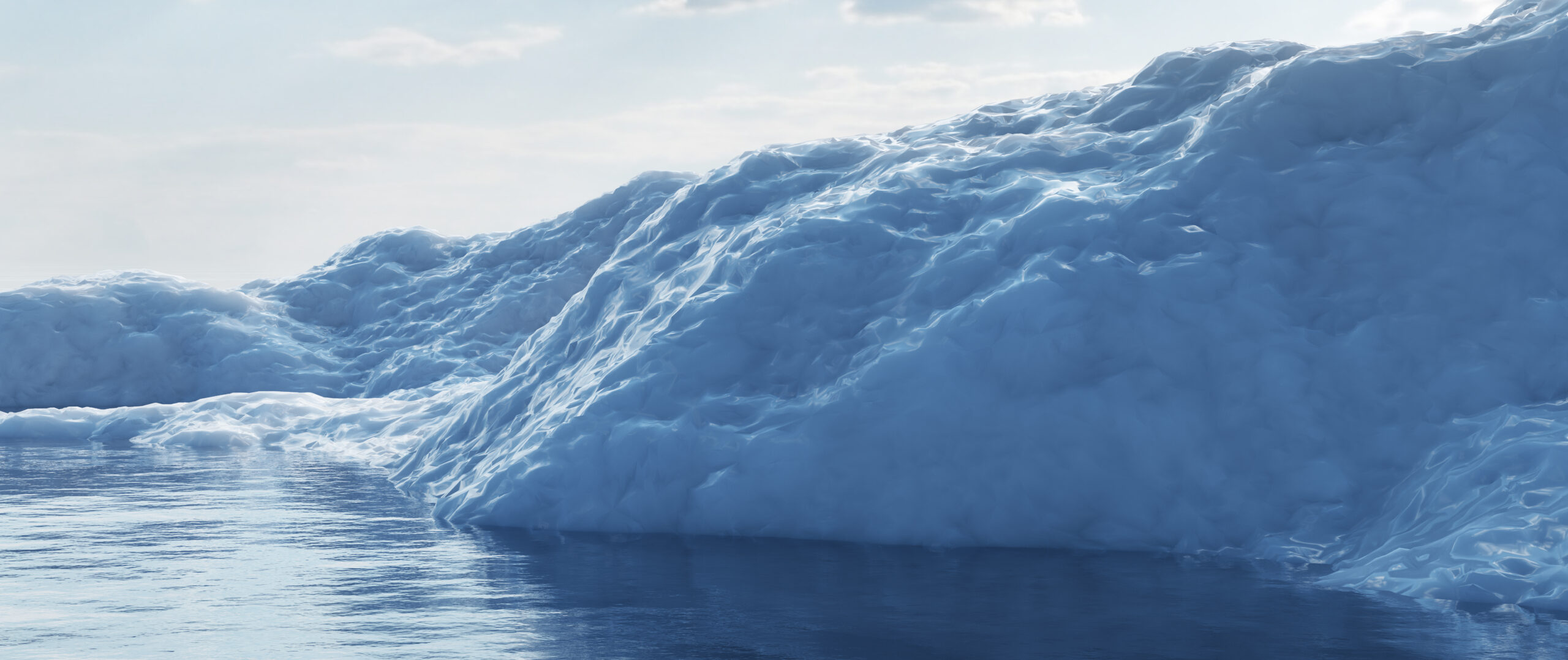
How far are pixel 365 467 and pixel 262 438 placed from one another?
526 centimetres

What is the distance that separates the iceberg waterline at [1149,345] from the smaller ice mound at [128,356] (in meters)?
19.2

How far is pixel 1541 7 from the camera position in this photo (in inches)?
486

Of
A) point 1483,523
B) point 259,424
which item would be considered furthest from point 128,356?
point 1483,523

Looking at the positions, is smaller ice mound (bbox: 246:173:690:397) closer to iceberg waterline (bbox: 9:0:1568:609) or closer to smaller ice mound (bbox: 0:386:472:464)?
smaller ice mound (bbox: 0:386:472:464)

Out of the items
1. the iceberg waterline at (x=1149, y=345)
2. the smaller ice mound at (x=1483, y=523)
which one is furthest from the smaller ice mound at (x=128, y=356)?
the smaller ice mound at (x=1483, y=523)

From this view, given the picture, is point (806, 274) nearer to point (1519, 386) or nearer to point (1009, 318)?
point (1009, 318)

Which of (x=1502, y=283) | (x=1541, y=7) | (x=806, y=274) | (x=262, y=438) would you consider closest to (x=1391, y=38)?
(x=1541, y=7)

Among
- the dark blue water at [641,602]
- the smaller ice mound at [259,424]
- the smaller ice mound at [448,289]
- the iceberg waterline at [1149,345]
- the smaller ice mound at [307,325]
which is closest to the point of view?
the dark blue water at [641,602]

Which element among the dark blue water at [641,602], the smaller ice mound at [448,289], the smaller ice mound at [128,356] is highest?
the smaller ice mound at [448,289]

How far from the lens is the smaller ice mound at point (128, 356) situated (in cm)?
3080

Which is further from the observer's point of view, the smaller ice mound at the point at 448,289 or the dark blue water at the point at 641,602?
the smaller ice mound at the point at 448,289

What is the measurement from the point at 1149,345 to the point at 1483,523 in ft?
9.34

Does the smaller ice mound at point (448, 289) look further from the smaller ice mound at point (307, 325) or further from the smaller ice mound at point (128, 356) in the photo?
the smaller ice mound at point (128, 356)

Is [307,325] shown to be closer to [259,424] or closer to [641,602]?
[259,424]
